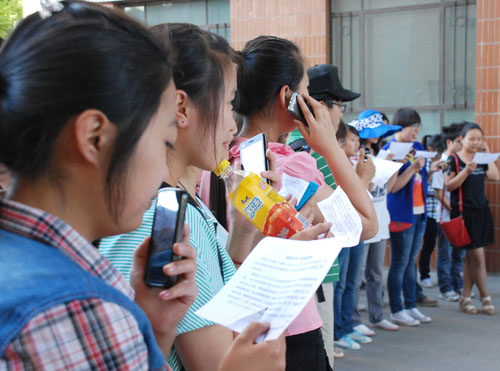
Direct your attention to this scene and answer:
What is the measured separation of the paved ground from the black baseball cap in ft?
7.03

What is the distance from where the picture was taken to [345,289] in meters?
4.78

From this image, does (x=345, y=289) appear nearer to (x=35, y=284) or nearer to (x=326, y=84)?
(x=326, y=84)

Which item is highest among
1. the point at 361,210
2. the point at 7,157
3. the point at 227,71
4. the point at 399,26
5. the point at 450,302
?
the point at 399,26

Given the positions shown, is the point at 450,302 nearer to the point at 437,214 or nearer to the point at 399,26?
the point at 437,214

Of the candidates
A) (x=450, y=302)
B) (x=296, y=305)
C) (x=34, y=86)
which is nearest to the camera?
(x=34, y=86)

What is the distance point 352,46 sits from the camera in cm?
725

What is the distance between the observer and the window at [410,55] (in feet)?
22.4

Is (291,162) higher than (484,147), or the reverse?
(291,162)

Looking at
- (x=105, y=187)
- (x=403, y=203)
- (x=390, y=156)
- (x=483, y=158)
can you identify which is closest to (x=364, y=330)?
(x=403, y=203)

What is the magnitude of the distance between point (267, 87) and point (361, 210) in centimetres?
59

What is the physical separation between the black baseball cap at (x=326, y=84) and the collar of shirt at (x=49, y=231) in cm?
223

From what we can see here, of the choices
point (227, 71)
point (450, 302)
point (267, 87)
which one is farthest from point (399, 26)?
point (227, 71)

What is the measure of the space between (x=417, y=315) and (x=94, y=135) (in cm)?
499

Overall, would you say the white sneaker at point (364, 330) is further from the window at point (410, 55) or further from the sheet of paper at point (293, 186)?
the sheet of paper at point (293, 186)
